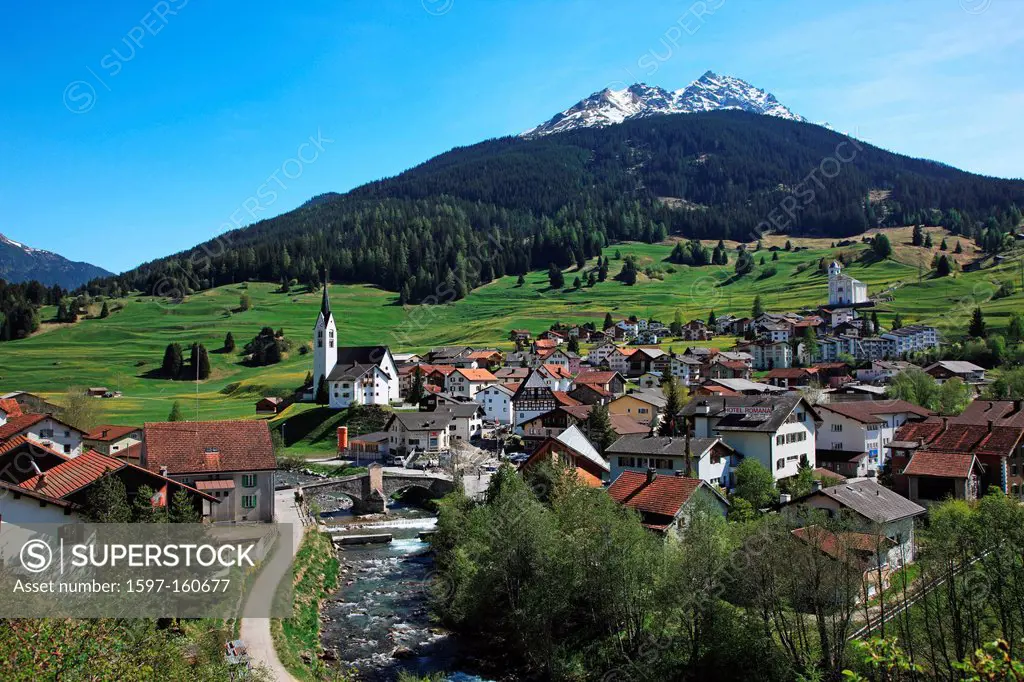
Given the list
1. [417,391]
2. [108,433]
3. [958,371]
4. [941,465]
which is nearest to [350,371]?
[417,391]

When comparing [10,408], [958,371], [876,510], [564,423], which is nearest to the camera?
[876,510]

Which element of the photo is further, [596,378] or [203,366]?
[203,366]

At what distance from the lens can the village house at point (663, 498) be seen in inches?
1093

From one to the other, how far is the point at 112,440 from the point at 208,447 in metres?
25.0

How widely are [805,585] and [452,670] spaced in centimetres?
1159

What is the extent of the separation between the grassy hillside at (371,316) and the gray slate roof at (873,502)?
64143 mm

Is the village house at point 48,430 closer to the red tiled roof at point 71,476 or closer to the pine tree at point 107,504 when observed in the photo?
the red tiled roof at point 71,476

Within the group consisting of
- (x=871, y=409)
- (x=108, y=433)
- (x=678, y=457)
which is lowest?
(x=871, y=409)

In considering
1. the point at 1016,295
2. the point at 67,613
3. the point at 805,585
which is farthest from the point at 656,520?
the point at 1016,295

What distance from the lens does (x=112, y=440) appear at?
180ft

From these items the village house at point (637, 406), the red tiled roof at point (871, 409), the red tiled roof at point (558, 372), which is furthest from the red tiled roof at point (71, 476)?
the red tiled roof at point (558, 372)

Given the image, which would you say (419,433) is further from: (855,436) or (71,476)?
(71,476)

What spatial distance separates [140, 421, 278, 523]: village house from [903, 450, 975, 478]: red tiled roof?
3151cm

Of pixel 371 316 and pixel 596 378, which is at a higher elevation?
pixel 371 316
